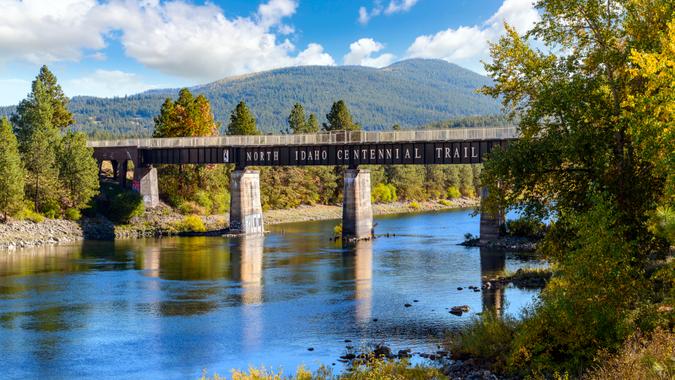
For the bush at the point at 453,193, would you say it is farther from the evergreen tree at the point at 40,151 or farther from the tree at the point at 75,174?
the evergreen tree at the point at 40,151

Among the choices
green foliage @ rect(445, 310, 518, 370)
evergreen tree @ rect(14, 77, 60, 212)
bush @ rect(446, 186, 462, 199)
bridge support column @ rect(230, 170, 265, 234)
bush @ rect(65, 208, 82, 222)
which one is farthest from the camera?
bush @ rect(446, 186, 462, 199)

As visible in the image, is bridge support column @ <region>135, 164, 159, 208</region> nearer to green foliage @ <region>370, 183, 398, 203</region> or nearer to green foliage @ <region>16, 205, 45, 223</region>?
green foliage @ <region>16, 205, 45, 223</region>

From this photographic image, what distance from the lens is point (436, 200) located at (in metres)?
168

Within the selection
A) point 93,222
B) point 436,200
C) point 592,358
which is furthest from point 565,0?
point 436,200

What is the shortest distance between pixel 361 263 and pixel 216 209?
52325mm

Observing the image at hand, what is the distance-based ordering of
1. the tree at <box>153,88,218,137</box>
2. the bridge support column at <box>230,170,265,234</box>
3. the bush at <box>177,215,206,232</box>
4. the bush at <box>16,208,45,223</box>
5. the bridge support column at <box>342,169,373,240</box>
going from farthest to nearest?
the tree at <box>153,88,218,137</box> < the bush at <box>177,215,206,232</box> < the bridge support column at <box>230,170,265,234</box> < the bridge support column at <box>342,169,373,240</box> < the bush at <box>16,208,45,223</box>

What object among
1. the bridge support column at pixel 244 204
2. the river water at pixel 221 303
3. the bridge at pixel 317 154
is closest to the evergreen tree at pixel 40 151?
the river water at pixel 221 303

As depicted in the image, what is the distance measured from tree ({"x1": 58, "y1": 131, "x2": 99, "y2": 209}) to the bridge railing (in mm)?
11782

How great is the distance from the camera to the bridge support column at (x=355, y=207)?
288ft

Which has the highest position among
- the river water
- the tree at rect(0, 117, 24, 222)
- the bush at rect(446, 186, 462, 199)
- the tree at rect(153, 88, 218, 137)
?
the tree at rect(153, 88, 218, 137)

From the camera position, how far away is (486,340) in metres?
30.9

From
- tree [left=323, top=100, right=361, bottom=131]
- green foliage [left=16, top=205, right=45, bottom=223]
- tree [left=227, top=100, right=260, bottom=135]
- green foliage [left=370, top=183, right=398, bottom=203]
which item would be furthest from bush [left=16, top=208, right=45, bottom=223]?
green foliage [left=370, top=183, right=398, bottom=203]

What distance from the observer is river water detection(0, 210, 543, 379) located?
112 ft

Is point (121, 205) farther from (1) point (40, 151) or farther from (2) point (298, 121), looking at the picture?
(2) point (298, 121)
